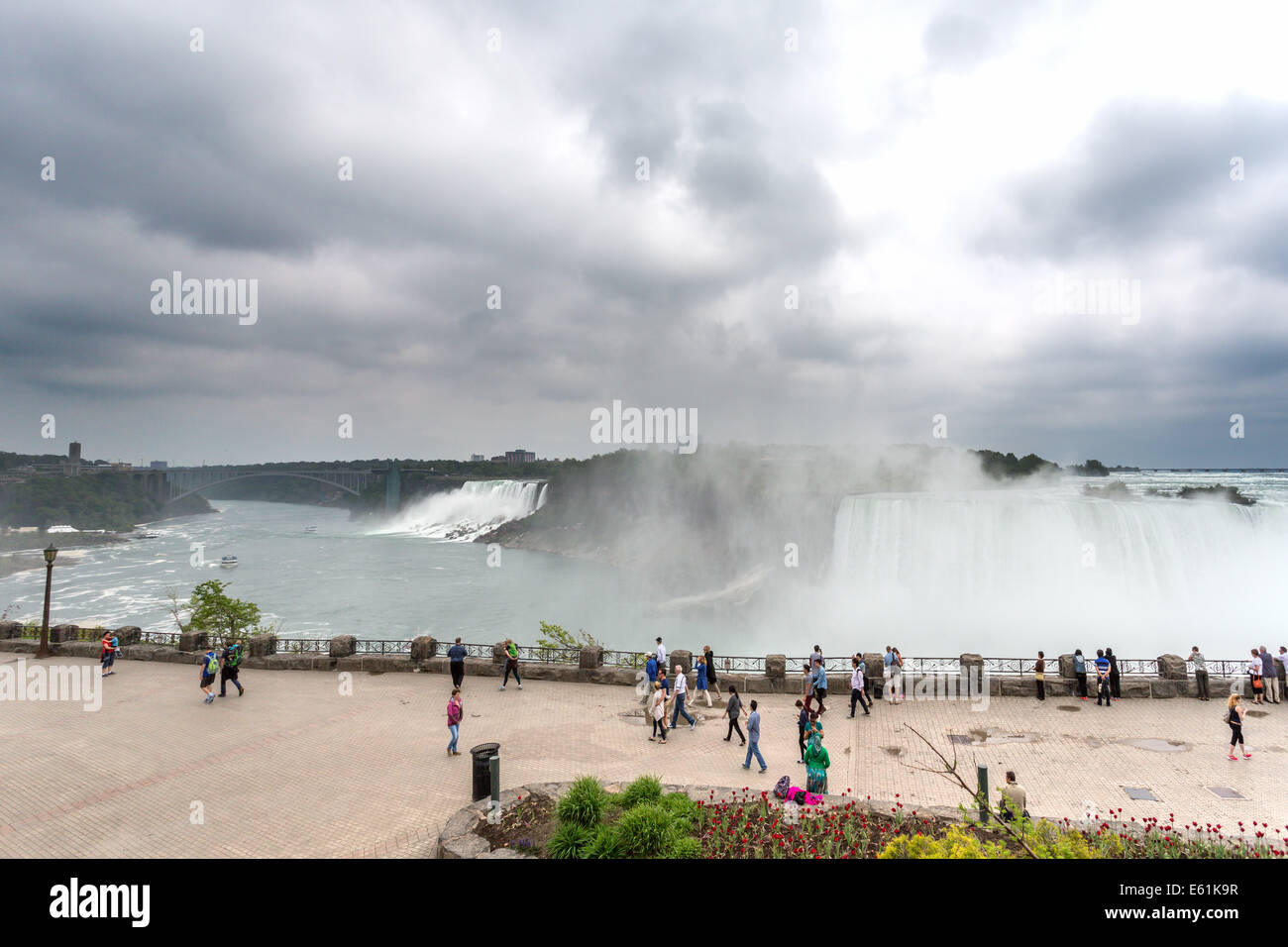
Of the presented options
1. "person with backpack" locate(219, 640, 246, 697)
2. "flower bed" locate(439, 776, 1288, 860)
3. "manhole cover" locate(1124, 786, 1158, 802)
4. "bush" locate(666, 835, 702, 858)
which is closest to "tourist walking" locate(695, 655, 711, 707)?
"flower bed" locate(439, 776, 1288, 860)

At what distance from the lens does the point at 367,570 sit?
59.5 meters

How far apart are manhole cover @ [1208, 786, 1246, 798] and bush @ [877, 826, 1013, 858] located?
4.98 m

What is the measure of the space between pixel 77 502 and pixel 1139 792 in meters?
131

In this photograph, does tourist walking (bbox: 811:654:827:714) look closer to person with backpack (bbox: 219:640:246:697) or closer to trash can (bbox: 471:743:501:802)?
trash can (bbox: 471:743:501:802)

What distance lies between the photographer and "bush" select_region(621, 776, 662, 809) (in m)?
6.86

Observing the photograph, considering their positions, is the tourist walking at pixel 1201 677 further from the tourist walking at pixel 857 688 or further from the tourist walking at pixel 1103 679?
the tourist walking at pixel 857 688

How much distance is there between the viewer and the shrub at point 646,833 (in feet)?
18.7

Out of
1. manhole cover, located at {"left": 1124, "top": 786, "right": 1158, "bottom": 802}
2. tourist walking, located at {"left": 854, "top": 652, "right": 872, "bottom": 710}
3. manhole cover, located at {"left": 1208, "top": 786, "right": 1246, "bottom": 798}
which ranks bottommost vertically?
manhole cover, located at {"left": 1208, "top": 786, "right": 1246, "bottom": 798}

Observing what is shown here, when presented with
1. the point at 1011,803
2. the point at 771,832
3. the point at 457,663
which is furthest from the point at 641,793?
the point at 457,663

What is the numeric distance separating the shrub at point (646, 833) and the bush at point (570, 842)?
41 centimetres

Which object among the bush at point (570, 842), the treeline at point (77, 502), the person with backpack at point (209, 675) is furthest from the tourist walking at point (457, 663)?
the treeline at point (77, 502)

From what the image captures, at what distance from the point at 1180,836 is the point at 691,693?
8.03 meters
